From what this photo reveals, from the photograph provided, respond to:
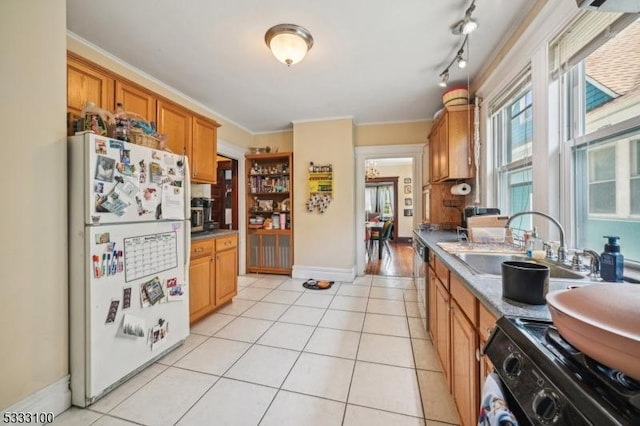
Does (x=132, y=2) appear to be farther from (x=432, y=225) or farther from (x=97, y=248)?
(x=432, y=225)

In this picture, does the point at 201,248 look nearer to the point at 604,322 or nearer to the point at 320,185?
the point at 320,185

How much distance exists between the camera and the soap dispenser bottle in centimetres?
99

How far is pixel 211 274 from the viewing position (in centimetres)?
264

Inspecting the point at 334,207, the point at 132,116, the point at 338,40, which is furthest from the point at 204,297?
the point at 338,40

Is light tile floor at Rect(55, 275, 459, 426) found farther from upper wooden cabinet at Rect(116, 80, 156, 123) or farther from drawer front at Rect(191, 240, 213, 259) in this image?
upper wooden cabinet at Rect(116, 80, 156, 123)

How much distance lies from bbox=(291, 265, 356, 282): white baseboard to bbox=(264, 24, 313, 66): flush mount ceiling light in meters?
2.88

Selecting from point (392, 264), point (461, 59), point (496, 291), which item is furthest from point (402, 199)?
point (496, 291)

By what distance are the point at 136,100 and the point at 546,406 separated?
306 cm

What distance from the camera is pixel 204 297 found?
8.29 feet

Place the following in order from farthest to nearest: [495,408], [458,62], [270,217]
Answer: [270,217] < [458,62] < [495,408]

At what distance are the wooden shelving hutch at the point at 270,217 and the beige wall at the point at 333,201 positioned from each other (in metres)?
0.24

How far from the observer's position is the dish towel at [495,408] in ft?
1.85

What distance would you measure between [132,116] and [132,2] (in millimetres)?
734

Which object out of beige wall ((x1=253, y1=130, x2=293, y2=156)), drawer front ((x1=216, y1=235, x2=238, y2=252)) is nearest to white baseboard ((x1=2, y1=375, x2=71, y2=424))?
drawer front ((x1=216, y1=235, x2=238, y2=252))
